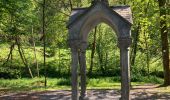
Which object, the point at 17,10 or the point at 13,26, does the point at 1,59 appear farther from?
the point at 17,10

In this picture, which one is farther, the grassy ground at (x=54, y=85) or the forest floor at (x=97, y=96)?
the grassy ground at (x=54, y=85)

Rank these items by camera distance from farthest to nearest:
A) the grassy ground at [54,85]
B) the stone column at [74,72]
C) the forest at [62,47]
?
1. the forest at [62,47]
2. the grassy ground at [54,85]
3. the stone column at [74,72]

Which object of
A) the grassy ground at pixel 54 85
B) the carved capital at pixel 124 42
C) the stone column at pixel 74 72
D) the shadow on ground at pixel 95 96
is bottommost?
the shadow on ground at pixel 95 96

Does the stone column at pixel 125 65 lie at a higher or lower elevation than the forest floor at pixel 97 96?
higher

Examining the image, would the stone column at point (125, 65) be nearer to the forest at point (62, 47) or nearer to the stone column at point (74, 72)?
the stone column at point (74, 72)

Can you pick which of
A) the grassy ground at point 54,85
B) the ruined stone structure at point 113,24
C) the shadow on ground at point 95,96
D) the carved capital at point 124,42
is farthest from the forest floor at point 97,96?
the carved capital at point 124,42

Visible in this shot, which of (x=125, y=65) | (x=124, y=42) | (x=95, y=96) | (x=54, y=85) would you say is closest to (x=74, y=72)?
(x=125, y=65)

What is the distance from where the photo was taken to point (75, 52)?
14.7 m

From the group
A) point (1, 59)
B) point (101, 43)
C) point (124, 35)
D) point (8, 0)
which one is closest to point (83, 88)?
point (124, 35)

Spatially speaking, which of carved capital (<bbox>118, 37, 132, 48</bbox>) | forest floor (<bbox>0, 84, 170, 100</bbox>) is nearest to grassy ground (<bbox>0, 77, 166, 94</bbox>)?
forest floor (<bbox>0, 84, 170, 100</bbox>)

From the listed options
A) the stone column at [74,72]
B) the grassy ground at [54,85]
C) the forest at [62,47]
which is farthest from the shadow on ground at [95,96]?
the forest at [62,47]

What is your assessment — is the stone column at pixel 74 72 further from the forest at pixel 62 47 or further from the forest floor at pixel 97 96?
the forest at pixel 62 47

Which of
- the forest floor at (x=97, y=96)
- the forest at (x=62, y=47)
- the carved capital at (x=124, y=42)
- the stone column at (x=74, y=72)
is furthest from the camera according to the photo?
the forest at (x=62, y=47)

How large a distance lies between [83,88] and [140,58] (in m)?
26.8
